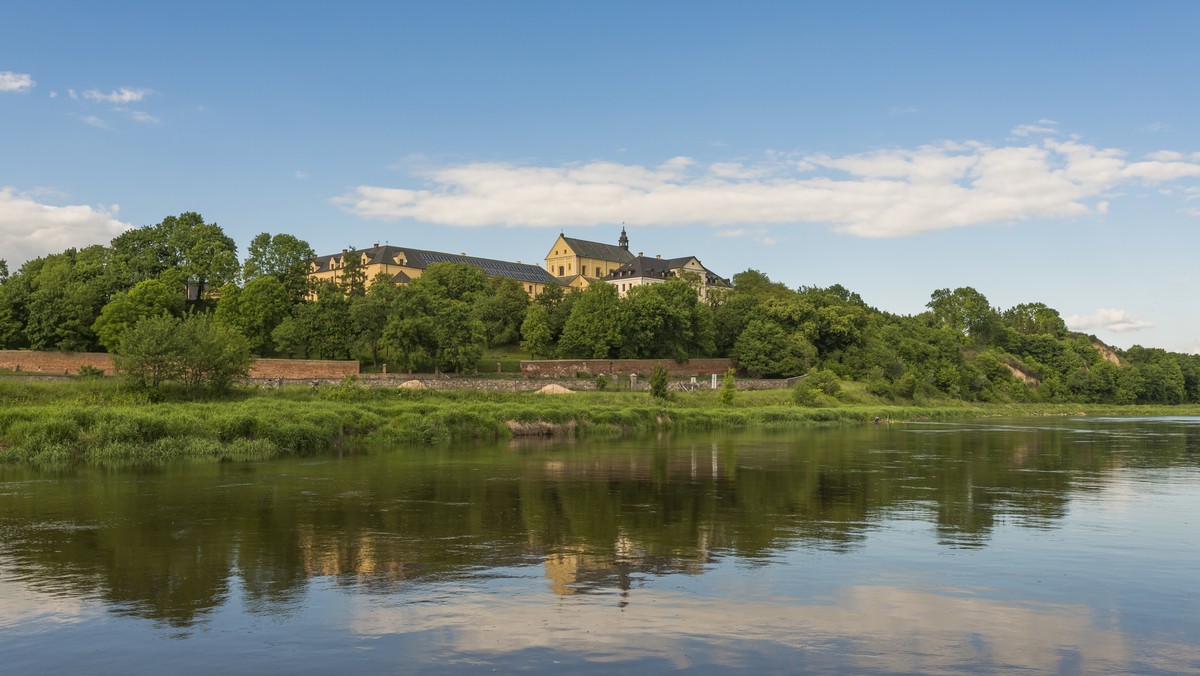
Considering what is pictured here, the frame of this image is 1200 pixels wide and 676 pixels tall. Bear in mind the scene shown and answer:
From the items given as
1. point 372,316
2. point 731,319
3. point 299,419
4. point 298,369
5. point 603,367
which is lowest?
point 299,419

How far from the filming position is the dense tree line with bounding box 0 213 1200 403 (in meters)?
62.7

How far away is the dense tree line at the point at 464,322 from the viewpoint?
62.7m

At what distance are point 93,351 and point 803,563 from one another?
63.1 meters

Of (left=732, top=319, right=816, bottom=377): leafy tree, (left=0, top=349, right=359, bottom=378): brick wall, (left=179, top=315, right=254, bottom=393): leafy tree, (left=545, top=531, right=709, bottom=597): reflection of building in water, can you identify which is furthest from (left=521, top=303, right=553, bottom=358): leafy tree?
(left=545, top=531, right=709, bottom=597): reflection of building in water

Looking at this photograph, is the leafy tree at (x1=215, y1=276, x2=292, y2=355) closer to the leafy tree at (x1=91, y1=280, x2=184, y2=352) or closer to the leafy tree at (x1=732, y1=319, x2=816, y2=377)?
the leafy tree at (x1=91, y1=280, x2=184, y2=352)

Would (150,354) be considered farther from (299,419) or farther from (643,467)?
(643,467)

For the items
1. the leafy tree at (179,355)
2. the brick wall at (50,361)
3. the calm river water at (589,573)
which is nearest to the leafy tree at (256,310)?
the brick wall at (50,361)

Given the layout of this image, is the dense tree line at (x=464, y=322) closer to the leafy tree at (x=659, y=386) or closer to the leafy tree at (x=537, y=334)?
the leafy tree at (x=537, y=334)

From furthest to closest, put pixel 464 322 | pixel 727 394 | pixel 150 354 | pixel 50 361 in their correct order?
pixel 464 322 < pixel 727 394 < pixel 50 361 < pixel 150 354

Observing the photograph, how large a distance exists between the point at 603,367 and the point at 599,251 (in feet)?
251

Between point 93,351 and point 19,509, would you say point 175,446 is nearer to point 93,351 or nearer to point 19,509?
point 19,509

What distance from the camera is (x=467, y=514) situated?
1767 cm

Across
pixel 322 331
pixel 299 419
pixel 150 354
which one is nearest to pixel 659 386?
pixel 322 331

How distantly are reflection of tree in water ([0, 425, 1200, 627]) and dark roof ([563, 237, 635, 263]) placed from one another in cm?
11274
